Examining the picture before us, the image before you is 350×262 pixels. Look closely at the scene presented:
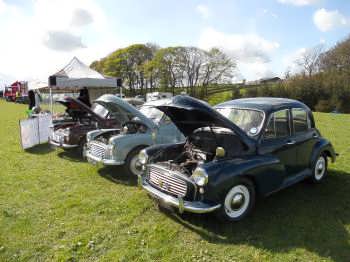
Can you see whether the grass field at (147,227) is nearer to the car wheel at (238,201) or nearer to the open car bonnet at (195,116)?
the car wheel at (238,201)

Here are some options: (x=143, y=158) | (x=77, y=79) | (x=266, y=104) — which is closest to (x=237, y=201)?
(x=143, y=158)

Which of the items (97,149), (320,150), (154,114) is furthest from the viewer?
(154,114)

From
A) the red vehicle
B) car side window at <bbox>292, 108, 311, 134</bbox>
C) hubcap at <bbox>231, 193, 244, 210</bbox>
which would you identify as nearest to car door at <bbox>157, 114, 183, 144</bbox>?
car side window at <bbox>292, 108, 311, 134</bbox>

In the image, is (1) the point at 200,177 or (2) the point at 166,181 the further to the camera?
(2) the point at 166,181

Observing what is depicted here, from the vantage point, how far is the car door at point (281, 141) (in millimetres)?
4578

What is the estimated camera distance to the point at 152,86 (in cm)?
5025

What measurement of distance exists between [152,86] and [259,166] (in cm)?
4715

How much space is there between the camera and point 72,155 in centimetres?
856

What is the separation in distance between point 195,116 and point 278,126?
1.51 metres

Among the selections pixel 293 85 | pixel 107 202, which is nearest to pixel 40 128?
pixel 107 202

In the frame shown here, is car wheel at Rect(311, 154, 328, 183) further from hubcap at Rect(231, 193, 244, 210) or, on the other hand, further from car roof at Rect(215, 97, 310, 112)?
hubcap at Rect(231, 193, 244, 210)

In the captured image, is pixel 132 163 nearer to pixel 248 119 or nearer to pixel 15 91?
pixel 248 119

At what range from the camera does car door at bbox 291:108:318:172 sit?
5125mm

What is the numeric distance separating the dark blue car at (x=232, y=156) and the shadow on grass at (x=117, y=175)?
4.49 ft
